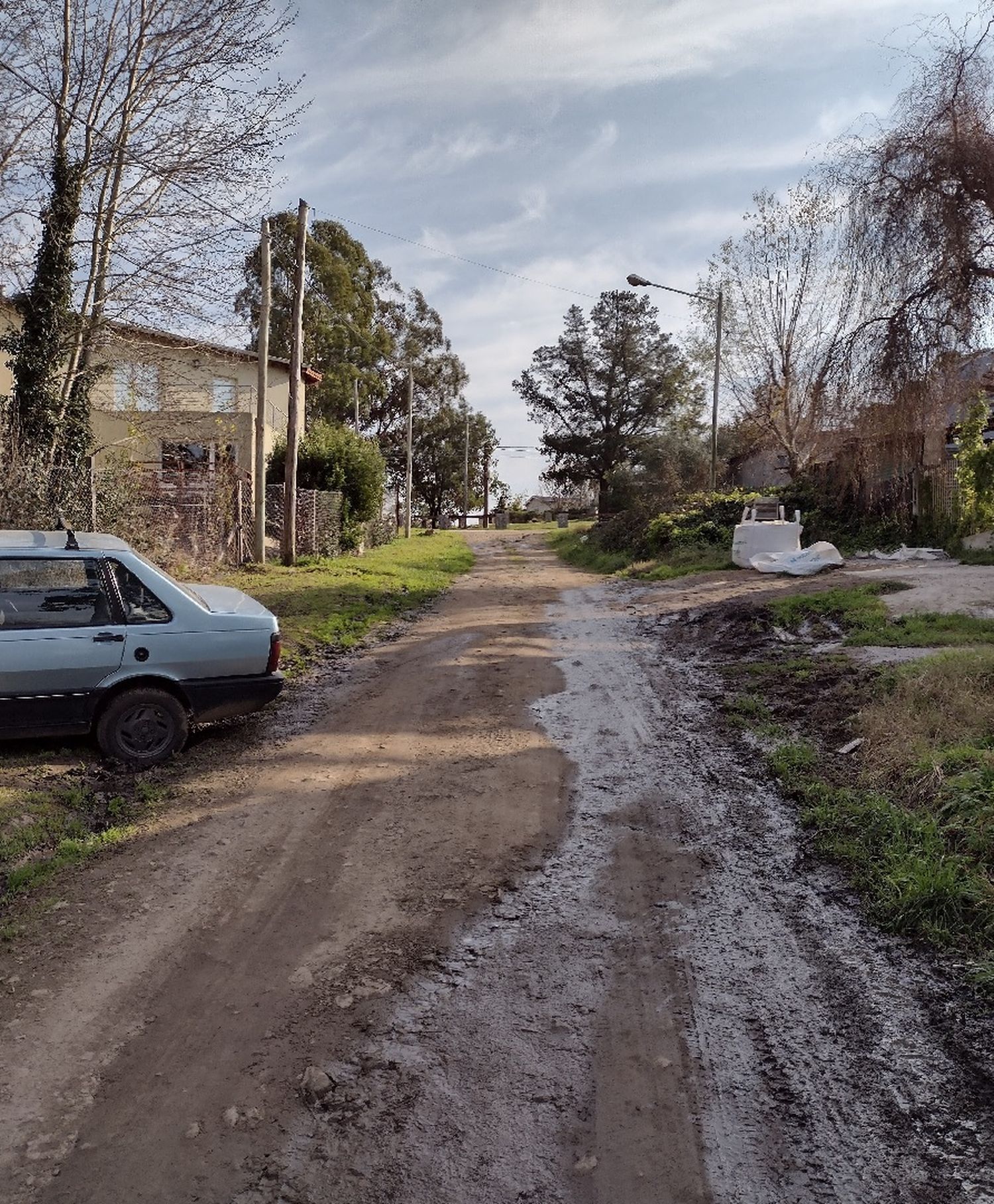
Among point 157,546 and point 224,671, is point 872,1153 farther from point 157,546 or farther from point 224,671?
point 157,546

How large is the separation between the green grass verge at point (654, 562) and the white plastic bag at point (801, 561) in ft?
4.07

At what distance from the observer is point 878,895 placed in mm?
4547

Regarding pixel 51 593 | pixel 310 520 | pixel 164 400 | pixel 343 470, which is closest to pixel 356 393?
pixel 343 470

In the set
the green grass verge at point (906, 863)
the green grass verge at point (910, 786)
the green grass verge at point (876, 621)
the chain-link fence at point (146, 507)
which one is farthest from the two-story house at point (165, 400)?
the green grass verge at point (906, 863)

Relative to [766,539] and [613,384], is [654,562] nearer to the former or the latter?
[766,539]

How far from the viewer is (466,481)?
65.7m

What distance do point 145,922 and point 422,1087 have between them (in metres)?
1.90

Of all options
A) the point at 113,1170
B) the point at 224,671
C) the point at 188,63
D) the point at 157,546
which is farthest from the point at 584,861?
the point at 188,63

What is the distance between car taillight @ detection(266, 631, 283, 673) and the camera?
716 cm

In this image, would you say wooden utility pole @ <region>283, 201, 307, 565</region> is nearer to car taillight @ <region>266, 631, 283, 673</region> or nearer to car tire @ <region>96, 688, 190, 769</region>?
car taillight @ <region>266, 631, 283, 673</region>

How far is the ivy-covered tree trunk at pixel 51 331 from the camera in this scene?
47.0ft

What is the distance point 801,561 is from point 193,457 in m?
16.0

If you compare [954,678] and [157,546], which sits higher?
[157,546]

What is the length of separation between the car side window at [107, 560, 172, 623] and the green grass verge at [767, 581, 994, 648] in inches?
285
